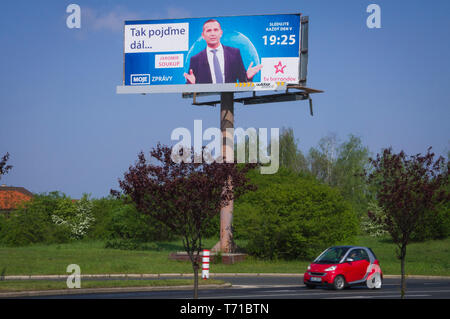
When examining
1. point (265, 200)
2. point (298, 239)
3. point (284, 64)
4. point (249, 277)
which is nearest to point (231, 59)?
point (284, 64)

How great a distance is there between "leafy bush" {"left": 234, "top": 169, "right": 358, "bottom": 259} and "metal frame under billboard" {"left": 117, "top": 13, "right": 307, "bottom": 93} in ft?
19.4

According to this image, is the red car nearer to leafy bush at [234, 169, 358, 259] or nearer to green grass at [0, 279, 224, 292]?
green grass at [0, 279, 224, 292]

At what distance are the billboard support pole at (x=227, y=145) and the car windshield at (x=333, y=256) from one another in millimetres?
13949

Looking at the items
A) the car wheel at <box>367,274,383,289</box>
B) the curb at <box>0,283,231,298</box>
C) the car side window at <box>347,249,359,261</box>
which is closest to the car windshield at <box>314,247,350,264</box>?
the car side window at <box>347,249,359,261</box>

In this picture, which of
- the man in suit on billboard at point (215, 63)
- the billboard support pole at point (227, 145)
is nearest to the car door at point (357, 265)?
the billboard support pole at point (227, 145)

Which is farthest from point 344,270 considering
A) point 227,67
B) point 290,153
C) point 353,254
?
point 290,153

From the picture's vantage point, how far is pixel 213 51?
117ft

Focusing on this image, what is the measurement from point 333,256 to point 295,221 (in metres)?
13.1

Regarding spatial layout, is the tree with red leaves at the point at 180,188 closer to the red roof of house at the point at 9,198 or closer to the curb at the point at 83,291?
the curb at the point at 83,291

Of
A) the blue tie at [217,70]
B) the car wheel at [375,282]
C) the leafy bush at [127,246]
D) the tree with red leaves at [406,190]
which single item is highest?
the blue tie at [217,70]

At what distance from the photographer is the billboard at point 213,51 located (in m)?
34.8

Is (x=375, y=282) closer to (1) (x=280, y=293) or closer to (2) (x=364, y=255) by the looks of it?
(2) (x=364, y=255)

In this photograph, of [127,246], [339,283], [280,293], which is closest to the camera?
[280,293]
